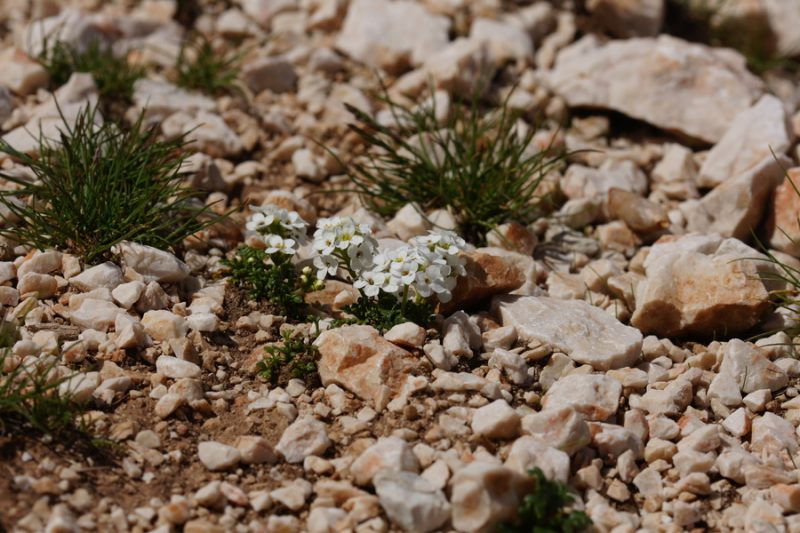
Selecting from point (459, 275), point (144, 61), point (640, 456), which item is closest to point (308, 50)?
point (144, 61)

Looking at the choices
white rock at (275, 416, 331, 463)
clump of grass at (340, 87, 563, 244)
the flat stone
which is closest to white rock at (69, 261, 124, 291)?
the flat stone

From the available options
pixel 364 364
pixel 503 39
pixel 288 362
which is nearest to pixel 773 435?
pixel 364 364

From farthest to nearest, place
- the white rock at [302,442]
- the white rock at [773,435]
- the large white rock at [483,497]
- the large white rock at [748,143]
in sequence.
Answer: the large white rock at [748,143], the white rock at [773,435], the white rock at [302,442], the large white rock at [483,497]

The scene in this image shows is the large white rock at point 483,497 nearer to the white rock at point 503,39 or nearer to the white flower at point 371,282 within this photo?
the white flower at point 371,282

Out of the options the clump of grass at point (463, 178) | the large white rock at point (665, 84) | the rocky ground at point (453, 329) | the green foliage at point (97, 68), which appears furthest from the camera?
the large white rock at point (665, 84)

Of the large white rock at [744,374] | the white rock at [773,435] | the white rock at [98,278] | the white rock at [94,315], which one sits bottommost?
the white rock at [773,435]

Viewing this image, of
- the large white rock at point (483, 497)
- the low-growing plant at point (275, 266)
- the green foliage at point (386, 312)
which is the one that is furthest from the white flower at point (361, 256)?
the large white rock at point (483, 497)

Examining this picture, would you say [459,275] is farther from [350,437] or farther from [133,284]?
[133,284]

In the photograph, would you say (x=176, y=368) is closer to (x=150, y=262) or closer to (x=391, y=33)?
(x=150, y=262)
